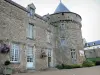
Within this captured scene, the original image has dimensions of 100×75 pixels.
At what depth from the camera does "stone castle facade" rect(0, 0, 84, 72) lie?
13.5 meters

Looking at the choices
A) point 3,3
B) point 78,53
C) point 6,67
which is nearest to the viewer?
point 6,67

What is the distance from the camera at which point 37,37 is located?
1734 centimetres

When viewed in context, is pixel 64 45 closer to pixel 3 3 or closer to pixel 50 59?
pixel 50 59

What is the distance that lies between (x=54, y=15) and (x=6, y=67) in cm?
1380

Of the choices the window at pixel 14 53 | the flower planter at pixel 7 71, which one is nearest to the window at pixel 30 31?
the window at pixel 14 53

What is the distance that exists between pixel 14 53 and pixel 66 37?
1086cm

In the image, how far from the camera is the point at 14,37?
14.0 metres

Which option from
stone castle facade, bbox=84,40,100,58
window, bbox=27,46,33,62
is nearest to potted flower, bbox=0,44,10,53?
window, bbox=27,46,33,62

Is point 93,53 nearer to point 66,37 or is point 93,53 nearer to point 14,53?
point 66,37

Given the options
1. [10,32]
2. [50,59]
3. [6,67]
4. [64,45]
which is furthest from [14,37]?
[64,45]

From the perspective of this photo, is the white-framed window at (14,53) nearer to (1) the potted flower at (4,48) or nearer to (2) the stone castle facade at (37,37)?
(2) the stone castle facade at (37,37)

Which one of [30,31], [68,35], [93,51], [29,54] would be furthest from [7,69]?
[93,51]

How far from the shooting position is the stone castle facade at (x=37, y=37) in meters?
13.5

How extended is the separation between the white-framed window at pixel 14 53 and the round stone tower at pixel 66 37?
8.24 m
